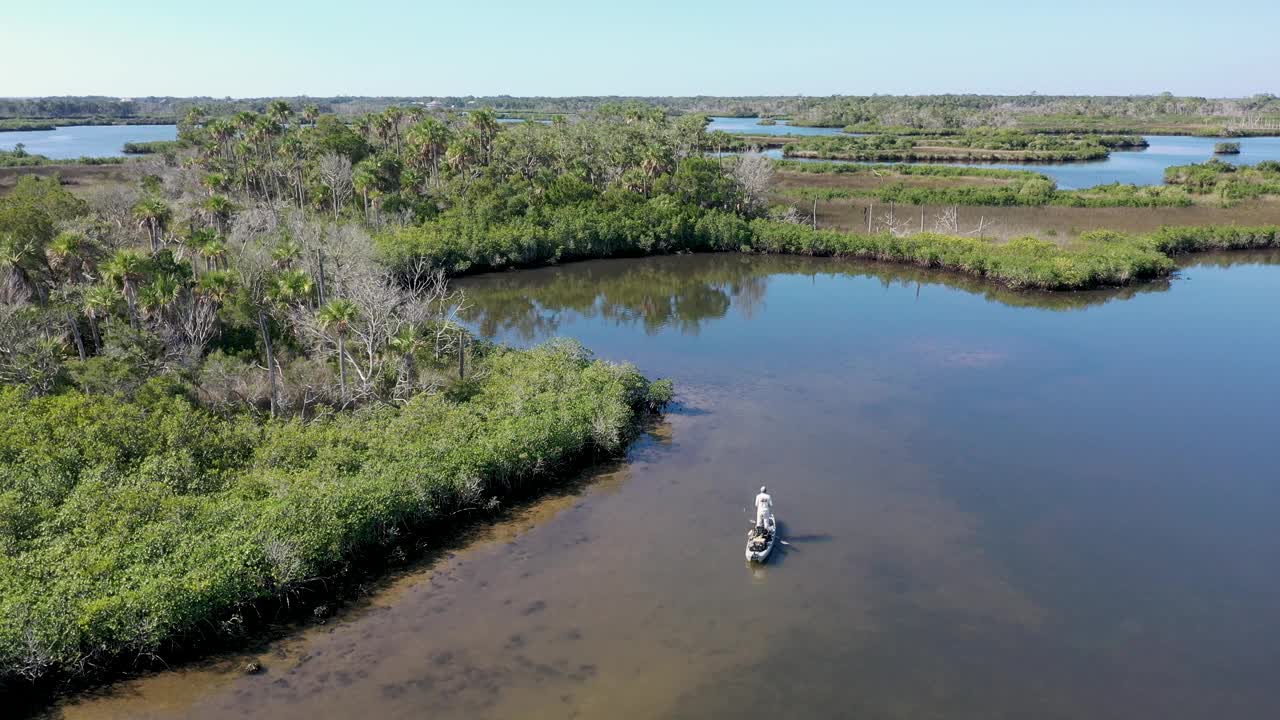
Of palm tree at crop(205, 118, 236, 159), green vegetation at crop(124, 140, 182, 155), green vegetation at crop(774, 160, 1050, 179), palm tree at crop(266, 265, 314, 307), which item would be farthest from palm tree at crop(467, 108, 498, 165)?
green vegetation at crop(774, 160, 1050, 179)

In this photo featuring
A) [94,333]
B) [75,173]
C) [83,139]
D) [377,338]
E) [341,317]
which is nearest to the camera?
[341,317]

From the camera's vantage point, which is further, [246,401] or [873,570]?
[246,401]

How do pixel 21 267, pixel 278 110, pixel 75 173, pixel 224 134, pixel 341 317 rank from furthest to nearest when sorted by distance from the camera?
pixel 75 173, pixel 278 110, pixel 224 134, pixel 21 267, pixel 341 317

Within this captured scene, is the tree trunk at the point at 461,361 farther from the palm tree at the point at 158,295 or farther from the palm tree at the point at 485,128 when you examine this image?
the palm tree at the point at 485,128

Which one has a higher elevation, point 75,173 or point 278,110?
point 278,110

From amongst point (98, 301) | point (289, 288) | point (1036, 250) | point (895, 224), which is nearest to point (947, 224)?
point (895, 224)

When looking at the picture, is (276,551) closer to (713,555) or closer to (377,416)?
(377,416)

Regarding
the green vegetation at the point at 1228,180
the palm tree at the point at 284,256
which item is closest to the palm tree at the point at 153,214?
the palm tree at the point at 284,256

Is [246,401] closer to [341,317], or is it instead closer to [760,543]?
[341,317]
